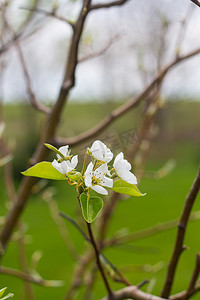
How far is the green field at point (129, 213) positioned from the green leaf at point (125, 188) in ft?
0.34

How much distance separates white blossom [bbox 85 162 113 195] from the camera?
0.34 meters

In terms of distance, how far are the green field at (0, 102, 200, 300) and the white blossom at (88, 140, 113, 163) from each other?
0.36ft

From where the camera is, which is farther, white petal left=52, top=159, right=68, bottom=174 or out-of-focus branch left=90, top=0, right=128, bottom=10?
out-of-focus branch left=90, top=0, right=128, bottom=10

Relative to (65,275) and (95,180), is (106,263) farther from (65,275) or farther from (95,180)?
(65,275)

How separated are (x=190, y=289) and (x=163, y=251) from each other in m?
3.65

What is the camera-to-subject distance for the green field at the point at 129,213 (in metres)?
3.11

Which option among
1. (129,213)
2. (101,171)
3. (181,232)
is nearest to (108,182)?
(101,171)

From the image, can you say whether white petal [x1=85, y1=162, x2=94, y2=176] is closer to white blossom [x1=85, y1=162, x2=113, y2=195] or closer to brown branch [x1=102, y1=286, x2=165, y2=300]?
white blossom [x1=85, y1=162, x2=113, y2=195]

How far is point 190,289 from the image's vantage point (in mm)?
466

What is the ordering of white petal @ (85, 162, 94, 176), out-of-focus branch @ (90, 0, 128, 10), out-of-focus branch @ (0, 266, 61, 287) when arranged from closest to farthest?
white petal @ (85, 162, 94, 176)
out-of-focus branch @ (90, 0, 128, 10)
out-of-focus branch @ (0, 266, 61, 287)

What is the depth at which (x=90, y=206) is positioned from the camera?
1.14ft

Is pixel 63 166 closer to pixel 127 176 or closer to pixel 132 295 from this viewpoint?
pixel 127 176

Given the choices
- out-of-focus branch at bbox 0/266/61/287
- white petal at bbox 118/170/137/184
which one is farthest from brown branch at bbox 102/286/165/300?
out-of-focus branch at bbox 0/266/61/287

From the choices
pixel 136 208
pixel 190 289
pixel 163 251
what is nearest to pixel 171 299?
pixel 190 289
